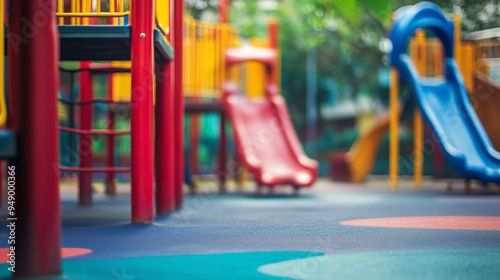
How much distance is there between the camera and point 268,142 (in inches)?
391

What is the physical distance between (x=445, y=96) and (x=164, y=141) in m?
5.63

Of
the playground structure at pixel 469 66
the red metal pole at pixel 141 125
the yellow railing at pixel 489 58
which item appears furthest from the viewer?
the yellow railing at pixel 489 58

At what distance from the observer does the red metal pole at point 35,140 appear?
242cm

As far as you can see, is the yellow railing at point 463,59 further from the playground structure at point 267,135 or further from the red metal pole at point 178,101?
the red metal pole at point 178,101

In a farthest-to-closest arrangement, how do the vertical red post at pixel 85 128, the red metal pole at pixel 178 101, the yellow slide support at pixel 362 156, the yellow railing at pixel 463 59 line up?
the yellow slide support at pixel 362 156
the yellow railing at pixel 463 59
the vertical red post at pixel 85 128
the red metal pole at pixel 178 101

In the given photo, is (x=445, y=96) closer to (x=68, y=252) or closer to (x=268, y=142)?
(x=268, y=142)

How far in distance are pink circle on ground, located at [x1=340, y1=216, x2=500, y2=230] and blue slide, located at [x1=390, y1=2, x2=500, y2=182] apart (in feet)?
12.2

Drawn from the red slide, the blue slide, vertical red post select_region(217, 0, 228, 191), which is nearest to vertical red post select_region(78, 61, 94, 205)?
the red slide

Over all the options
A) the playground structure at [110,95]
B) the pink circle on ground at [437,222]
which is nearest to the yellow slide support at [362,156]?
the playground structure at [110,95]

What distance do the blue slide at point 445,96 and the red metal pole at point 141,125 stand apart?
4.90 meters

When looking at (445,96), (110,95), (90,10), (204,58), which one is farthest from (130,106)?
(445,96)

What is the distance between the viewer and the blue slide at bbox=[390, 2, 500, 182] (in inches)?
348

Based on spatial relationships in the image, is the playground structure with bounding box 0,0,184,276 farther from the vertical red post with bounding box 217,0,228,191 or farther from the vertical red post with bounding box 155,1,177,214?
the vertical red post with bounding box 217,0,228,191

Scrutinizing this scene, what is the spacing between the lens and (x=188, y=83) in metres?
9.96
